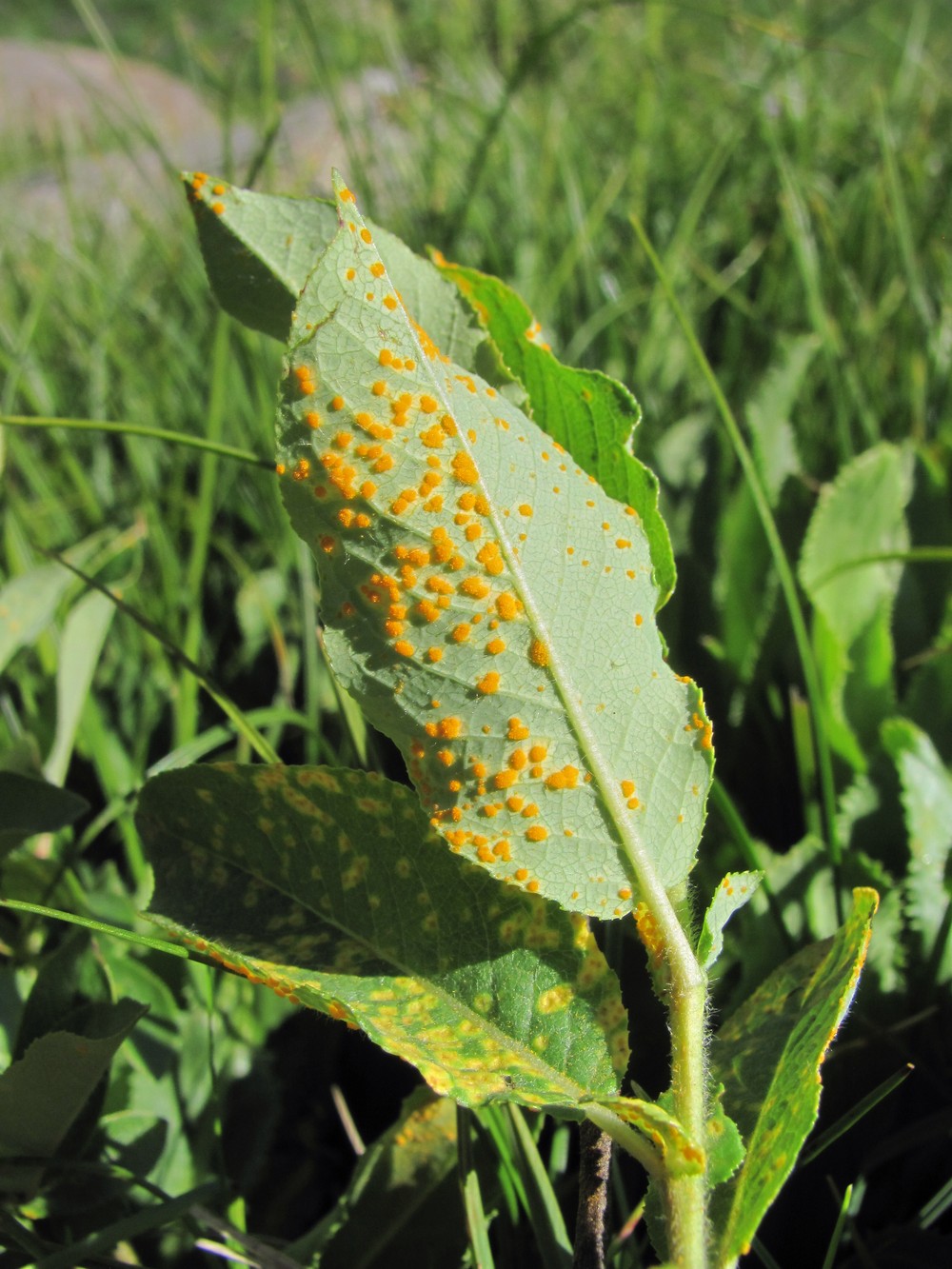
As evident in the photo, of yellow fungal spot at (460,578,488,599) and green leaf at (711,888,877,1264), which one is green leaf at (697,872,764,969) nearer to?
green leaf at (711,888,877,1264)

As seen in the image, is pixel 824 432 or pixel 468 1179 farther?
pixel 824 432

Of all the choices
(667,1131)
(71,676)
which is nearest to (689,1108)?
(667,1131)

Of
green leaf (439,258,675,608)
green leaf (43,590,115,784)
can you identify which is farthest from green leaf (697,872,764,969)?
green leaf (43,590,115,784)

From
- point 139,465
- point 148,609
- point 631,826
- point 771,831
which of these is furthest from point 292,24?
point 631,826

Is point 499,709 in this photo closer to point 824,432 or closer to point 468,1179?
point 468,1179

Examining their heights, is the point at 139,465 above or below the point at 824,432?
below

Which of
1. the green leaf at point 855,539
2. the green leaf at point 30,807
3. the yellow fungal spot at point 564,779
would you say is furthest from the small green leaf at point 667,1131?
the green leaf at point 855,539
